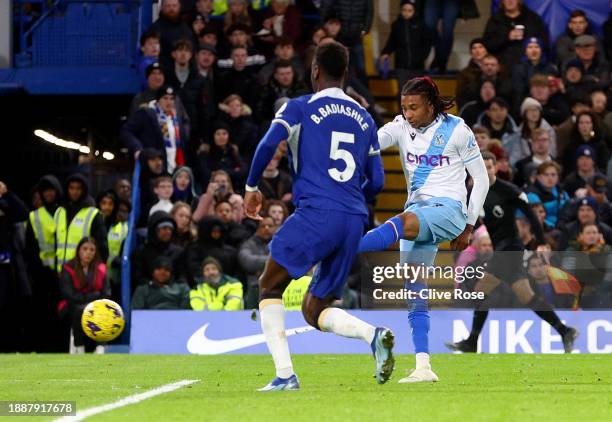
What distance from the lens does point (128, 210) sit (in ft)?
67.7

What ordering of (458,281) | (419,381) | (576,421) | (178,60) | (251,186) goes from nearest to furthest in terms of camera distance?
(576,421) < (251,186) < (419,381) < (458,281) < (178,60)

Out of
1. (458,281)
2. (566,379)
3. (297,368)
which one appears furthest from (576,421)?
(458,281)

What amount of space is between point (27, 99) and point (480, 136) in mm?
8410

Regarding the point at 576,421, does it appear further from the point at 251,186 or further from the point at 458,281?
the point at 458,281

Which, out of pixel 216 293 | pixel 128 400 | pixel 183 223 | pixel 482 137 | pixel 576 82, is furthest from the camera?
pixel 576 82

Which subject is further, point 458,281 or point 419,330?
point 458,281

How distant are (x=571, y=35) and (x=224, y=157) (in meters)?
5.64

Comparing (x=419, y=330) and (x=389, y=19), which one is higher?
(x=389, y=19)

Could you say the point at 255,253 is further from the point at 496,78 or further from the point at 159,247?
the point at 496,78

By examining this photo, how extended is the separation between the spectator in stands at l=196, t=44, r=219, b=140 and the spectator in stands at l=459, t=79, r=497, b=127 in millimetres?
3516

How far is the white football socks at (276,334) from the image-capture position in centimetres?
946

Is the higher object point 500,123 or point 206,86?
point 206,86

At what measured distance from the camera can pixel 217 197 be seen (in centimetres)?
1891

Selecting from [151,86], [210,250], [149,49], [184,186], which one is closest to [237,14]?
[149,49]
